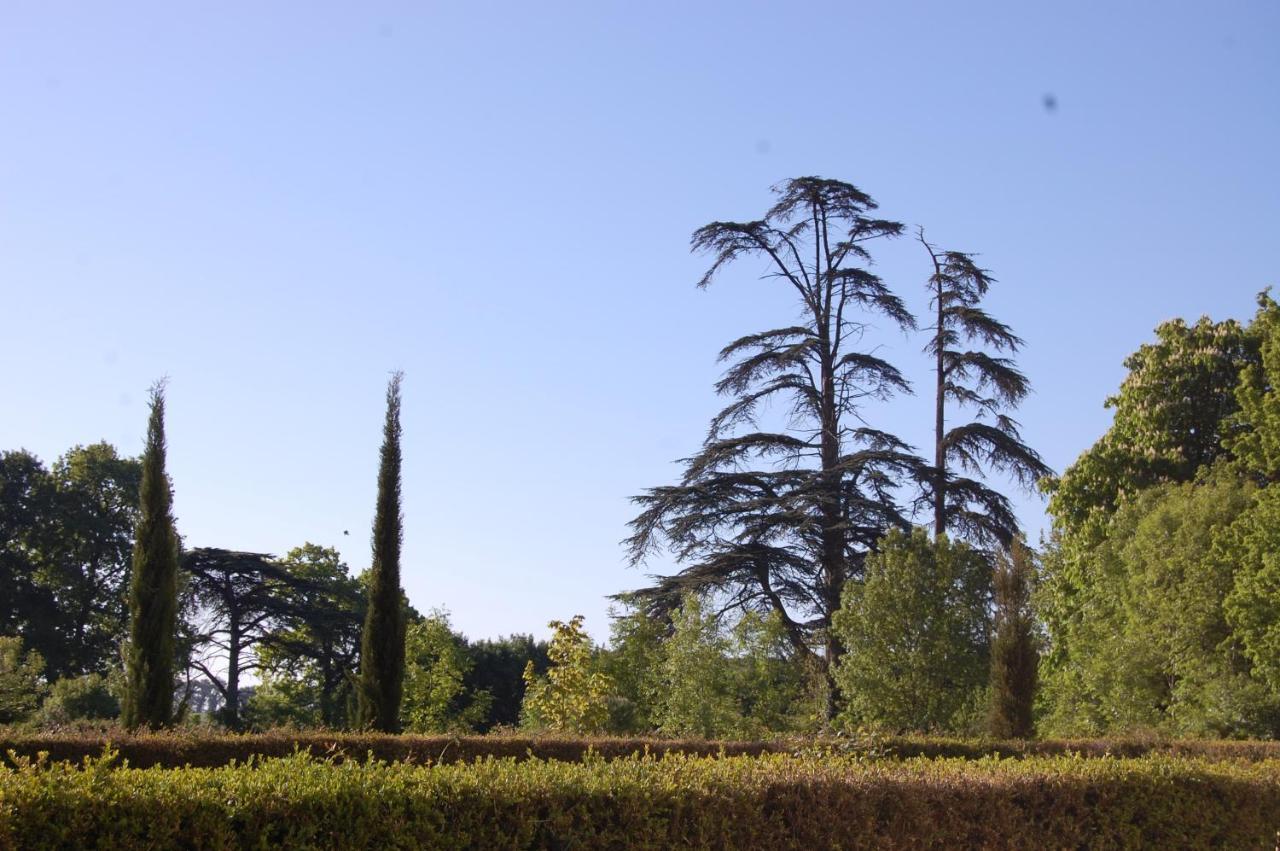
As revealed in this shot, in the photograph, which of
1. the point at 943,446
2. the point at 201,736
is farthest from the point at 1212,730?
the point at 201,736

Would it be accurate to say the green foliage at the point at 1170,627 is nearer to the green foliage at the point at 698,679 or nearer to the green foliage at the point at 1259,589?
the green foliage at the point at 1259,589

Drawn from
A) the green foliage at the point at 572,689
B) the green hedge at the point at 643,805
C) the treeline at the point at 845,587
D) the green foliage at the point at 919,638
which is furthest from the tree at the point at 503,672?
the green hedge at the point at 643,805

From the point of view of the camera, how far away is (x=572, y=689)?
27.5 metres

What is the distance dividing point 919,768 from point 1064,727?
2060 centimetres

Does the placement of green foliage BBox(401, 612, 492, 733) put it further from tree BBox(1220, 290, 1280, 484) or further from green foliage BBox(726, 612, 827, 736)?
tree BBox(1220, 290, 1280, 484)

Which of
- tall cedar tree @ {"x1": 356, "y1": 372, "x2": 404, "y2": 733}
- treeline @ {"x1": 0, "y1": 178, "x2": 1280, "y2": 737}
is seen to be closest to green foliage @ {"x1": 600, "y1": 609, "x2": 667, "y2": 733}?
Answer: treeline @ {"x1": 0, "y1": 178, "x2": 1280, "y2": 737}

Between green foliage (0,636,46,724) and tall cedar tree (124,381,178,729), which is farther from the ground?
tall cedar tree (124,381,178,729)

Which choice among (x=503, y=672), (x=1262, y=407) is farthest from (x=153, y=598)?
(x=503, y=672)

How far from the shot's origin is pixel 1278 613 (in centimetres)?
2294

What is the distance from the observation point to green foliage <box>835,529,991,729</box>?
2478 cm

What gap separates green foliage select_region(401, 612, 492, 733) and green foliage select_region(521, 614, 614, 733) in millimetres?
6047

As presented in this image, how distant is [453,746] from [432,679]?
72.8 ft

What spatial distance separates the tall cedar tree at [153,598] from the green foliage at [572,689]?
33.0ft

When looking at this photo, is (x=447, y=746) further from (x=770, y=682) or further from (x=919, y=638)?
(x=770, y=682)
